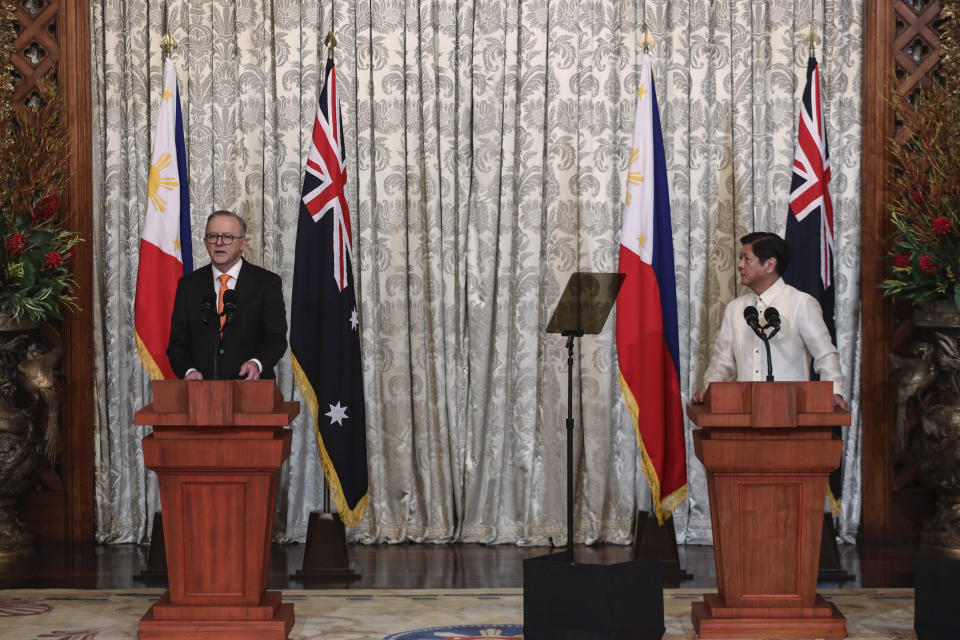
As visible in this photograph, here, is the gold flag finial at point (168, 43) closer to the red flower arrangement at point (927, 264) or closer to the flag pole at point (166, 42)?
the flag pole at point (166, 42)

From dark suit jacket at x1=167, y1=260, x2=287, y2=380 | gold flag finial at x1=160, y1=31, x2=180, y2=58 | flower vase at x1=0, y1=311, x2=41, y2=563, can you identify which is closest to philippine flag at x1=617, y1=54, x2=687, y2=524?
dark suit jacket at x1=167, y1=260, x2=287, y2=380

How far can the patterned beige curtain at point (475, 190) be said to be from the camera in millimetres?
6125

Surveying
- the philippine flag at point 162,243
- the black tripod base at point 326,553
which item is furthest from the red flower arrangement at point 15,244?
the black tripod base at point 326,553

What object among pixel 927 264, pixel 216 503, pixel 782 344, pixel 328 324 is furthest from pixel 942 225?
pixel 216 503

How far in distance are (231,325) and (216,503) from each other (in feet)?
2.89

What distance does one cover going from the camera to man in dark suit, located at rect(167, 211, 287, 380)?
4.72 m

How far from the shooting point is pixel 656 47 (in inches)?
242

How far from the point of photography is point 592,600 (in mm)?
3779

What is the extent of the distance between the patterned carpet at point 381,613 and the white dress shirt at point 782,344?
983 millimetres

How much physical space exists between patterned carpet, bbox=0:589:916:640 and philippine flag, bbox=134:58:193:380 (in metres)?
1.20

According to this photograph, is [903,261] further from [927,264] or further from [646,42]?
[646,42]

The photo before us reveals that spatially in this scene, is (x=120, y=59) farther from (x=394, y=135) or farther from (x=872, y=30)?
(x=872, y=30)

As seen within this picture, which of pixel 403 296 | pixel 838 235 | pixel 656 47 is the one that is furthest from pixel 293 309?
pixel 838 235

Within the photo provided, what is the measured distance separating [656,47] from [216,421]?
3.40m
